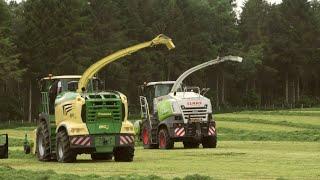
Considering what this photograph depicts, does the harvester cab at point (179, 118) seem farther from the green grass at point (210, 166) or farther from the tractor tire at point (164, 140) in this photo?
the green grass at point (210, 166)

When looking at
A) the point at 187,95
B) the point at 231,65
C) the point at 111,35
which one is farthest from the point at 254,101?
the point at 187,95

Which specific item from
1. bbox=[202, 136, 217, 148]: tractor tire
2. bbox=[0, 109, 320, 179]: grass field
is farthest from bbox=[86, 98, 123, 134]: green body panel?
bbox=[202, 136, 217, 148]: tractor tire

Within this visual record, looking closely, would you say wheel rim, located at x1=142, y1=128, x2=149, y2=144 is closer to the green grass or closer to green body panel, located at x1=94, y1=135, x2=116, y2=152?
the green grass

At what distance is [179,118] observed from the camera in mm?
40719

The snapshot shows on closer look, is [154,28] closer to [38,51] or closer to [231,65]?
[231,65]

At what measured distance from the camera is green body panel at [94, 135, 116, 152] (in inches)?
1207

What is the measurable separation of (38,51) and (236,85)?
49.1m

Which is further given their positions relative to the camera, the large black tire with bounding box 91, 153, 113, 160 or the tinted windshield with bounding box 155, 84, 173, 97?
the tinted windshield with bounding box 155, 84, 173, 97

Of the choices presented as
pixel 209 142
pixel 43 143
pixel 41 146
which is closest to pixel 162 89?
pixel 209 142

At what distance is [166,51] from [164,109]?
76.4 m

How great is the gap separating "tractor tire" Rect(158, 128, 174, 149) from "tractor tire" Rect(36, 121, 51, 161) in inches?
345

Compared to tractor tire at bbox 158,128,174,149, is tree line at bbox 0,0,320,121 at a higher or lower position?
higher

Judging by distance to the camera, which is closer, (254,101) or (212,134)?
(212,134)

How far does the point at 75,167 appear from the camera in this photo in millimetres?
27641
